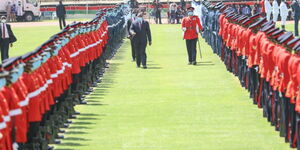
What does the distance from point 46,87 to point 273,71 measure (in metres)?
3.94

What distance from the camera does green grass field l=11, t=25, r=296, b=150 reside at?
16.7 m

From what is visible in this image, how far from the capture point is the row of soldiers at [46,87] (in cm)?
1339

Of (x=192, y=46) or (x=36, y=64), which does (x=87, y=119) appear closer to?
(x=36, y=64)

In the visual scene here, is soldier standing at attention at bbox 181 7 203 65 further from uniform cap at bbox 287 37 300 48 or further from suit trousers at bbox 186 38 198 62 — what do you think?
uniform cap at bbox 287 37 300 48

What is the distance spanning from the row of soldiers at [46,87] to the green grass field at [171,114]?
1.44 ft

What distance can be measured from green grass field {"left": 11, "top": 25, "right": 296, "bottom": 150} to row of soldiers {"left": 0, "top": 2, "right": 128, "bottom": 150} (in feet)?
1.44

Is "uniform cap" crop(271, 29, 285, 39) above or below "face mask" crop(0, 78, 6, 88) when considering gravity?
below

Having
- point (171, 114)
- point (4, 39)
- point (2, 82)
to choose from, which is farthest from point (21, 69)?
point (4, 39)

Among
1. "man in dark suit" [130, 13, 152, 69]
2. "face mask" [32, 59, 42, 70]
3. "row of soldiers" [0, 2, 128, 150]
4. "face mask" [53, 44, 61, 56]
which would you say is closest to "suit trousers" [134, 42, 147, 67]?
"man in dark suit" [130, 13, 152, 69]

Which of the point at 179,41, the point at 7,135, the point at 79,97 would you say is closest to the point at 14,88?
the point at 7,135

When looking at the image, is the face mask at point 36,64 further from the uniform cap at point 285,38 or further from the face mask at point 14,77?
the uniform cap at point 285,38

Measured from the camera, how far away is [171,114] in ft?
66.6

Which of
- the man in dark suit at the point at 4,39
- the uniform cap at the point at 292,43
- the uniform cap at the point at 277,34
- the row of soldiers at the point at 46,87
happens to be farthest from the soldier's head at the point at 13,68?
the man in dark suit at the point at 4,39

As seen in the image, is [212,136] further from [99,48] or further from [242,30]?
[99,48]
